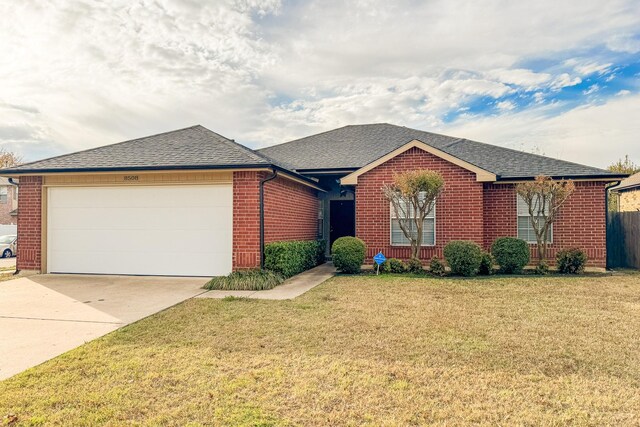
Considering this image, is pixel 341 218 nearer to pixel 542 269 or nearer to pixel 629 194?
pixel 542 269

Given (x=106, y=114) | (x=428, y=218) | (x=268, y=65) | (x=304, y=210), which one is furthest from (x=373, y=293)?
(x=106, y=114)

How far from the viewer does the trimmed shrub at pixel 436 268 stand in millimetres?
11461

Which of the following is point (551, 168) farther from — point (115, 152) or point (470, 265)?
point (115, 152)

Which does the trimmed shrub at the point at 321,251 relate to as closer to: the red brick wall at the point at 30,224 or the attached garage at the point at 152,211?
the attached garage at the point at 152,211


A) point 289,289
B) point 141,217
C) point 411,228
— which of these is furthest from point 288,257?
point 141,217

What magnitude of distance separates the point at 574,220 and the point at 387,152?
6.74 metres

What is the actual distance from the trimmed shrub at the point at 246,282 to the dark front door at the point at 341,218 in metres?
6.64

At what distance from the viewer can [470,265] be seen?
11.1 metres

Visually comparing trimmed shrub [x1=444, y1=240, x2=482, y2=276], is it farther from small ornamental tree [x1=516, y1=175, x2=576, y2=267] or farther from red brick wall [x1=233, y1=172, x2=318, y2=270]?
red brick wall [x1=233, y1=172, x2=318, y2=270]

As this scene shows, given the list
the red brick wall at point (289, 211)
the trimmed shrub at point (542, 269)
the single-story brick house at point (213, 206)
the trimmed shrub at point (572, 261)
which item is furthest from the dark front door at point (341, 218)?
the trimmed shrub at point (572, 261)

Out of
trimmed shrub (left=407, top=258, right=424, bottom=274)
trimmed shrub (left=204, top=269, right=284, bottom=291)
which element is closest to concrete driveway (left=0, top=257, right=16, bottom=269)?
trimmed shrub (left=204, top=269, right=284, bottom=291)

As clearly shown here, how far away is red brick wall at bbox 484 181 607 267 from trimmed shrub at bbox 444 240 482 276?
7.66 ft

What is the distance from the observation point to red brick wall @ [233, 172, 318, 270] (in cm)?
1045

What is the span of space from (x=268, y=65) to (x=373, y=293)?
8873 mm
